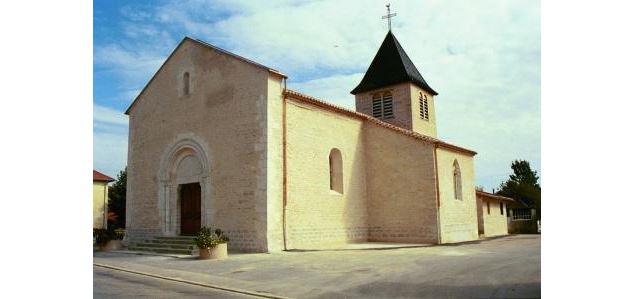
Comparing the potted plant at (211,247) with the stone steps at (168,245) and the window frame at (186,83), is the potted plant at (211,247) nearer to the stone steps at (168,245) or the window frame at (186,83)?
the stone steps at (168,245)

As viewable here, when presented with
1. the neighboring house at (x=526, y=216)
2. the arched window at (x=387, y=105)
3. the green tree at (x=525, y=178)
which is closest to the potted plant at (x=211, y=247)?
the neighboring house at (x=526, y=216)

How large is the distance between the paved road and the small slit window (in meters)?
13.9

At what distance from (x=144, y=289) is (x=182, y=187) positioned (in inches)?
307

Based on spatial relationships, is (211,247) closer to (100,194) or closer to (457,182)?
(100,194)

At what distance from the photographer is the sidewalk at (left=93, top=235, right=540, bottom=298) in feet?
17.0

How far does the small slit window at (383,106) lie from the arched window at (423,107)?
136cm

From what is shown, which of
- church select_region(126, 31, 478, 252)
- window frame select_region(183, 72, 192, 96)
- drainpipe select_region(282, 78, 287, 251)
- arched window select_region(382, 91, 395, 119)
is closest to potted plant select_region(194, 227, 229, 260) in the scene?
church select_region(126, 31, 478, 252)

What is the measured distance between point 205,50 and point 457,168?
350 inches

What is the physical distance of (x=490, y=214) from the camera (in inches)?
791

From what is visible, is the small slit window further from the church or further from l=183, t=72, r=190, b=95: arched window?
l=183, t=72, r=190, b=95: arched window

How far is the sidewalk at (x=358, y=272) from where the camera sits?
5177 mm
